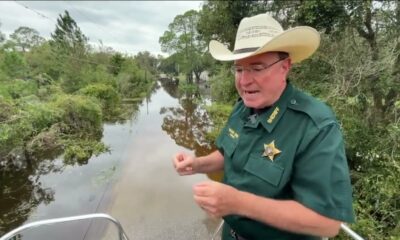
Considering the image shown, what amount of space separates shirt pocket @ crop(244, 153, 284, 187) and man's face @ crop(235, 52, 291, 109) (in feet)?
0.82

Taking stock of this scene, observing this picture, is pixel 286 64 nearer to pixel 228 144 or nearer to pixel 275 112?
pixel 275 112

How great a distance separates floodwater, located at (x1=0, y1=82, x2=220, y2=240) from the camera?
5125 mm

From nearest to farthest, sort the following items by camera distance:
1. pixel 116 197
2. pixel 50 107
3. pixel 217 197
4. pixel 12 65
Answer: pixel 217 197
pixel 116 197
pixel 50 107
pixel 12 65

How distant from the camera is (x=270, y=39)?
4.08ft

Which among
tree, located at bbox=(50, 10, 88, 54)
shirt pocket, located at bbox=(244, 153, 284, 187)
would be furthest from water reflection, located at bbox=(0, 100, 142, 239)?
tree, located at bbox=(50, 10, 88, 54)

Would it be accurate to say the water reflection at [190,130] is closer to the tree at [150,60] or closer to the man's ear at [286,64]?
the man's ear at [286,64]

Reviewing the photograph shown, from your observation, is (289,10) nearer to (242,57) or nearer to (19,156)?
(242,57)

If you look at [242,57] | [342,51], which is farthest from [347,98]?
[242,57]

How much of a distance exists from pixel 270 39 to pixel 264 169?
557mm

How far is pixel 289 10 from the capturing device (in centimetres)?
729

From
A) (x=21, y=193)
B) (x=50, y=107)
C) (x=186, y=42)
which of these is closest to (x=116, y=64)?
(x=186, y=42)

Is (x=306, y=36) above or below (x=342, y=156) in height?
above

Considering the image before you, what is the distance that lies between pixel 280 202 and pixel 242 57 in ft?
2.02

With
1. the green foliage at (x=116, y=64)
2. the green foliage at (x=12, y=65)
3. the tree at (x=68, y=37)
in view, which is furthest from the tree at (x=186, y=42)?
the green foliage at (x=12, y=65)
